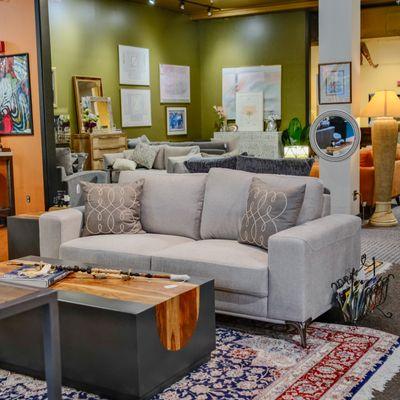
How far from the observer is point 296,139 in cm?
1137

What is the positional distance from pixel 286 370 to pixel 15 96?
536 centimetres

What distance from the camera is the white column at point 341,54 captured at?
6820 millimetres

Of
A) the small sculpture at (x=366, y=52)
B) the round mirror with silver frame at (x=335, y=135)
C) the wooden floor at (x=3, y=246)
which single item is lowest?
the wooden floor at (x=3, y=246)

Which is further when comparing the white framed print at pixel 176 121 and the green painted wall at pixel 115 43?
the white framed print at pixel 176 121

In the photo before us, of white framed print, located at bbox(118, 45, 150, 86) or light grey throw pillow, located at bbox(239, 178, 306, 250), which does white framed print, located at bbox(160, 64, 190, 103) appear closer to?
white framed print, located at bbox(118, 45, 150, 86)

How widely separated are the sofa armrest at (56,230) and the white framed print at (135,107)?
6314 millimetres

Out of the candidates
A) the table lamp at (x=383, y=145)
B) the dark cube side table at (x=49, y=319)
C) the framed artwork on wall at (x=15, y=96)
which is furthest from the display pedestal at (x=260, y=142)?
the dark cube side table at (x=49, y=319)

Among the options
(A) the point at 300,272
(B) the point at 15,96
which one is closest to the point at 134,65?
(B) the point at 15,96

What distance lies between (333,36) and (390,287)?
3408 mm

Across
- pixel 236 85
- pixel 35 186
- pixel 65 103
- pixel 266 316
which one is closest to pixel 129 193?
pixel 266 316

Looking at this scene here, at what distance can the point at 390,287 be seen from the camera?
450cm

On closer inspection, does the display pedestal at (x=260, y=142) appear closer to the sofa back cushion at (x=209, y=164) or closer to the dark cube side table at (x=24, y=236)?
the sofa back cushion at (x=209, y=164)

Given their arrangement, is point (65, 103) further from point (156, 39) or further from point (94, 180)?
point (156, 39)

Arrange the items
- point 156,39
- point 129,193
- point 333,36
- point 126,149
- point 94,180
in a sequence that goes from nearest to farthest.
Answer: point 129,193 < point 333,36 < point 94,180 < point 126,149 < point 156,39
